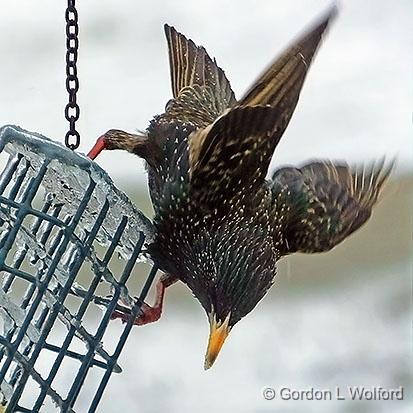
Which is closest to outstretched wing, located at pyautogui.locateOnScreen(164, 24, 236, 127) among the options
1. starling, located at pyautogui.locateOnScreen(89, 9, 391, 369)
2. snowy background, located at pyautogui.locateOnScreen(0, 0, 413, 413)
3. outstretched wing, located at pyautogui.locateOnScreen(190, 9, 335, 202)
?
starling, located at pyautogui.locateOnScreen(89, 9, 391, 369)

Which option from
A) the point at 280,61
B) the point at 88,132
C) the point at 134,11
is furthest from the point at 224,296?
the point at 134,11

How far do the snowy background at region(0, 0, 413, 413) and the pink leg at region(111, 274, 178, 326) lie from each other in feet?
1.71

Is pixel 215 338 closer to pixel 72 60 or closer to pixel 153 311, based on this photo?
pixel 153 311

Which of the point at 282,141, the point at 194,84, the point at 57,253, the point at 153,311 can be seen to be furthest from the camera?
the point at 282,141

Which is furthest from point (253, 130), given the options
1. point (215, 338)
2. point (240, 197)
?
point (215, 338)

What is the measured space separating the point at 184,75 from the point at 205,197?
259 millimetres

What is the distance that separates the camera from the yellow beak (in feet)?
2.54

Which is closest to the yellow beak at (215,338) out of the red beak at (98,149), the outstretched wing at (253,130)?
the outstretched wing at (253,130)

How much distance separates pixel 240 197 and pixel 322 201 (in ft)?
0.34

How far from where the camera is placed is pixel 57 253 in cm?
76

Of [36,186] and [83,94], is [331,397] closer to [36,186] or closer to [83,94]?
[83,94]

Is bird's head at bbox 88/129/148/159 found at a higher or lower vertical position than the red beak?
higher

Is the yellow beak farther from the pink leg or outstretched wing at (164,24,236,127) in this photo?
outstretched wing at (164,24,236,127)

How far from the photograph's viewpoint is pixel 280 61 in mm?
771
